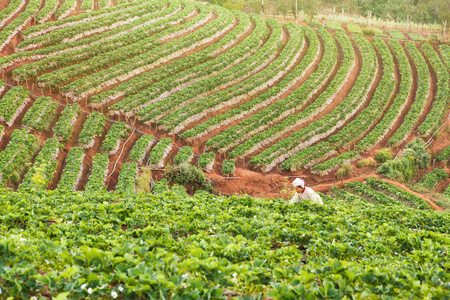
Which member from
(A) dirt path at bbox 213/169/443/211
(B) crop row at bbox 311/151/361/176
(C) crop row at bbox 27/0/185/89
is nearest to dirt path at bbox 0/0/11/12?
(C) crop row at bbox 27/0/185/89

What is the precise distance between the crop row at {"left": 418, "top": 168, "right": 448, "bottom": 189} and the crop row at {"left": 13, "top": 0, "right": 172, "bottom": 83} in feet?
80.2

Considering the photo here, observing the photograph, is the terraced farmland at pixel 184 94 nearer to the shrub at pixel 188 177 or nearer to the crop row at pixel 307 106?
the crop row at pixel 307 106

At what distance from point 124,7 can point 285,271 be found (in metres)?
41.8

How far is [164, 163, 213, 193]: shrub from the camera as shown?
2208 centimetres

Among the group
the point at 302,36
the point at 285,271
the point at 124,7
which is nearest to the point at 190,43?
the point at 124,7

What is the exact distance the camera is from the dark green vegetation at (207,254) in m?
5.57

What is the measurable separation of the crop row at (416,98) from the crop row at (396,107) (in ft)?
2.36

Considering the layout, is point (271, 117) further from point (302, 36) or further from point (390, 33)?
point (390, 33)

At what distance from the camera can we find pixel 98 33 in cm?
3647

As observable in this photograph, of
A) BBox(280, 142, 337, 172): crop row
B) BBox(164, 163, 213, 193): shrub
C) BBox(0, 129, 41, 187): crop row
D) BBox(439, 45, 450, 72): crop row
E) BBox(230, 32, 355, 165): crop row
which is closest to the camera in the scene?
BBox(0, 129, 41, 187): crop row

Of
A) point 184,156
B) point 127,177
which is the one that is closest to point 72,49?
point 184,156

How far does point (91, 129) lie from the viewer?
2436 cm

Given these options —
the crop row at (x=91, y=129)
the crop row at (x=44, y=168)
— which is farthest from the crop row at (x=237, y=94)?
the crop row at (x=44, y=168)

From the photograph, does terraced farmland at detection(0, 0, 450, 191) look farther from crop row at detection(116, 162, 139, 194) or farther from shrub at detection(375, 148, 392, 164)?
shrub at detection(375, 148, 392, 164)
